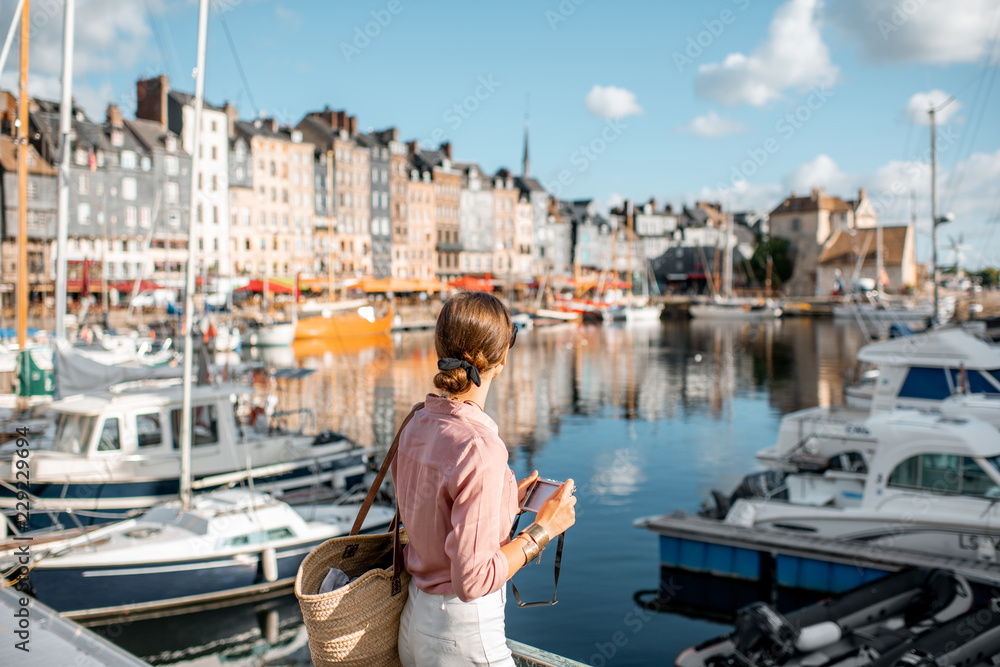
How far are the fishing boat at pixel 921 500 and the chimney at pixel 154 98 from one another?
74.1 m

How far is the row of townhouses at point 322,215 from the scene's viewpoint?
2589 inches

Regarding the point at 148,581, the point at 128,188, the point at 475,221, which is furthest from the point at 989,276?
the point at 148,581

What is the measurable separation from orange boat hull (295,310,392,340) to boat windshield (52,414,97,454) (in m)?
48.6

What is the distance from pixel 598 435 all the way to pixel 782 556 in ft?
49.8

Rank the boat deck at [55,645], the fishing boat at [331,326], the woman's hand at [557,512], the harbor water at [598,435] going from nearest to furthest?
1. the woman's hand at [557,512]
2. the boat deck at [55,645]
3. the harbor water at [598,435]
4. the fishing boat at [331,326]

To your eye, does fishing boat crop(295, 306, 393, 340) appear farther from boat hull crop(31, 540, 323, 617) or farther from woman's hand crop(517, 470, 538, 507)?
woman's hand crop(517, 470, 538, 507)

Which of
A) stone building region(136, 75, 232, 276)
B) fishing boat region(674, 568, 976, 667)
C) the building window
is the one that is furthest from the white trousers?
stone building region(136, 75, 232, 276)

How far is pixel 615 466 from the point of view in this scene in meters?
23.1

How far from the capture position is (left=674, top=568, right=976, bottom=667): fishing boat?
8.84m

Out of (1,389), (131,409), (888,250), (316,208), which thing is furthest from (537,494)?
(888,250)

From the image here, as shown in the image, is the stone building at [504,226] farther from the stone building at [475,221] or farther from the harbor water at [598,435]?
the harbor water at [598,435]

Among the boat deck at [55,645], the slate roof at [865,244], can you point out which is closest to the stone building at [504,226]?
the slate roof at [865,244]

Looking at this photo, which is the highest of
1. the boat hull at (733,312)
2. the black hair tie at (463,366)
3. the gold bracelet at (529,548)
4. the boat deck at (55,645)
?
the boat hull at (733,312)

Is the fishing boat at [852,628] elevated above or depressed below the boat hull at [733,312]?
below
